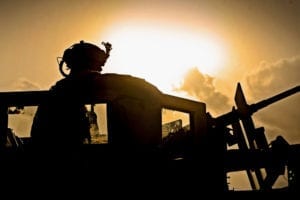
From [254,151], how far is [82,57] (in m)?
6.27

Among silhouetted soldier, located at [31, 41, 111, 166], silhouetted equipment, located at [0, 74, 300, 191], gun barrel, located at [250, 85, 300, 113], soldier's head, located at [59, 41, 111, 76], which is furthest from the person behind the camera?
soldier's head, located at [59, 41, 111, 76]

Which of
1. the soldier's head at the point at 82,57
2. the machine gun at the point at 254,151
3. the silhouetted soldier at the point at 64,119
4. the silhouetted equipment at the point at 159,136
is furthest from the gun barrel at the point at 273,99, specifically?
the soldier's head at the point at 82,57

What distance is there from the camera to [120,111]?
30.7 ft

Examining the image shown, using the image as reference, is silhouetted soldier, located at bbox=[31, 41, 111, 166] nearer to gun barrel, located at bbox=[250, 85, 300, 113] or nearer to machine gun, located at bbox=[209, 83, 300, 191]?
machine gun, located at bbox=[209, 83, 300, 191]

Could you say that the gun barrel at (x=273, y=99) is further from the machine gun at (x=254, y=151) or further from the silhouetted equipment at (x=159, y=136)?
the silhouetted equipment at (x=159, y=136)

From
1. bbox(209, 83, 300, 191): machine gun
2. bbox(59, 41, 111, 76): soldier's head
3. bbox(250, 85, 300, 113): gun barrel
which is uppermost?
bbox(59, 41, 111, 76): soldier's head

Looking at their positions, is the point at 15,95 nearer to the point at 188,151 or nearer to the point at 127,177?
the point at 127,177

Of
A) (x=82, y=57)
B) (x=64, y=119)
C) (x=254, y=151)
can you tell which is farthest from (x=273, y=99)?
(x=64, y=119)

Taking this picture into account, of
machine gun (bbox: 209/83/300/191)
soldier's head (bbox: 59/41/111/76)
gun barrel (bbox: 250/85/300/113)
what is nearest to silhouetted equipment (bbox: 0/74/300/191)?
machine gun (bbox: 209/83/300/191)

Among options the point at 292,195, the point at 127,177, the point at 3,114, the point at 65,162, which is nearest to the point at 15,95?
the point at 3,114

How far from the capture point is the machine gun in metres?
9.22

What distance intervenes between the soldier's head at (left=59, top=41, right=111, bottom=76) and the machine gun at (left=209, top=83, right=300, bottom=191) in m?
4.23

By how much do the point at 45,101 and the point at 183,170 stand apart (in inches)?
127

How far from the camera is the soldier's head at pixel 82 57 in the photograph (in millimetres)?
13070
